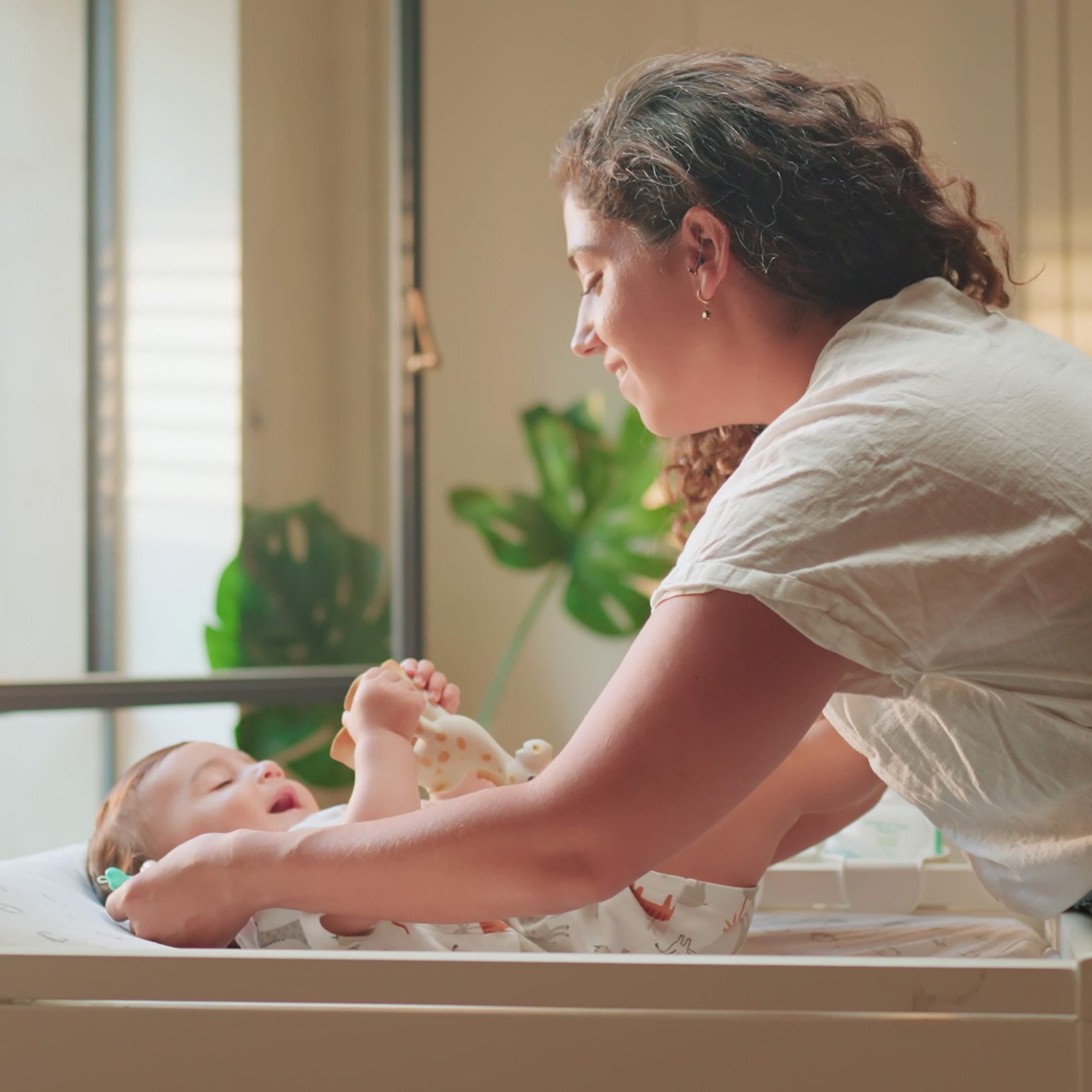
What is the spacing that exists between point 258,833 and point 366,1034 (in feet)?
0.65

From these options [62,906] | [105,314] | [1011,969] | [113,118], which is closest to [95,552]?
[105,314]

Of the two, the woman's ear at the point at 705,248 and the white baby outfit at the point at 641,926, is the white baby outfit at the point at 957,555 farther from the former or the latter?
the white baby outfit at the point at 641,926

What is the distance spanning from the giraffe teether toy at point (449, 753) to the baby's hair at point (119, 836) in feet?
0.67

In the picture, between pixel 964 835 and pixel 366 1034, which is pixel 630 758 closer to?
pixel 366 1034

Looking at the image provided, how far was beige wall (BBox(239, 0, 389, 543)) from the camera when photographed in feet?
9.16

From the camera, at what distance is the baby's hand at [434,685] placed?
1.18 metres

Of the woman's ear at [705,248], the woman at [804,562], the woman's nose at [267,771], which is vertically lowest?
the woman's nose at [267,771]

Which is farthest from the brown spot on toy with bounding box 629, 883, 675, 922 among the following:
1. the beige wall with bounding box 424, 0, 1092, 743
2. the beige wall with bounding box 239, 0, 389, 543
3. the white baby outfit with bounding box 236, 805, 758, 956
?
the beige wall with bounding box 424, 0, 1092, 743

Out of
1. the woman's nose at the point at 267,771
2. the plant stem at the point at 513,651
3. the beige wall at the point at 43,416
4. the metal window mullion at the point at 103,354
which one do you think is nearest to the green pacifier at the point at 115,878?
the woman's nose at the point at 267,771

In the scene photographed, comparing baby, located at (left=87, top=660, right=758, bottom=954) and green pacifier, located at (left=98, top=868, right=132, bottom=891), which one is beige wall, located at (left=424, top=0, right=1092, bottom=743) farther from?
green pacifier, located at (left=98, top=868, right=132, bottom=891)

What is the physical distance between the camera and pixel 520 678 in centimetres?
323

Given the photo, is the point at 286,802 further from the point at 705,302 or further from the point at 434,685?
the point at 705,302

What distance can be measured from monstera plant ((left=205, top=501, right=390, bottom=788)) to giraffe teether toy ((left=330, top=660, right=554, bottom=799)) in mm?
1558

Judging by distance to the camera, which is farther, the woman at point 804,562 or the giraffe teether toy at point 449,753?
the giraffe teether toy at point 449,753
